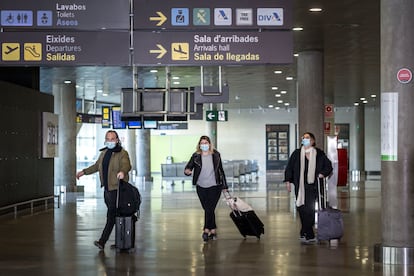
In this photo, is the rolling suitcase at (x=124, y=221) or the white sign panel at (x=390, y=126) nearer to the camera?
the white sign panel at (x=390, y=126)

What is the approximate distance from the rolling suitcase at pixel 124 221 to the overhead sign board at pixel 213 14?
2436 millimetres

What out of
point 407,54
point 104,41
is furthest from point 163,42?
point 407,54

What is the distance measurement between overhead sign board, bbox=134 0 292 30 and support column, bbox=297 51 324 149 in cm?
929

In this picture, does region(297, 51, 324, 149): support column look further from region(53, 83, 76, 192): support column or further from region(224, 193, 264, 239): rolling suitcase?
region(53, 83, 76, 192): support column

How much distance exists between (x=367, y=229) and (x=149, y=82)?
16.0 metres

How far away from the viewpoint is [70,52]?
1096 centimetres

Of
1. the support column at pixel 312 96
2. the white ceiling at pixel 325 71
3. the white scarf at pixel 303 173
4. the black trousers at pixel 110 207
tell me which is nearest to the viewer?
the black trousers at pixel 110 207

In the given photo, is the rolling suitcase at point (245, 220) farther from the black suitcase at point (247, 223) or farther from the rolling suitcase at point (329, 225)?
the rolling suitcase at point (329, 225)

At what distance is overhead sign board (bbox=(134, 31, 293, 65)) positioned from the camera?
35.7ft

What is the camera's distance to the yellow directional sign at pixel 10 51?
1098cm

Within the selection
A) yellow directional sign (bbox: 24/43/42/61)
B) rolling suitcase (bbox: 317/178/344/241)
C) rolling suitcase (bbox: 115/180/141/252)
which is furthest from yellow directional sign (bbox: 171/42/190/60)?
rolling suitcase (bbox: 317/178/344/241)

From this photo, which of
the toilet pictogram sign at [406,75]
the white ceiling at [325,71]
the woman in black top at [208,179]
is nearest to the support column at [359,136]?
the white ceiling at [325,71]

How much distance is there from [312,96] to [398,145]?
1008 centimetres

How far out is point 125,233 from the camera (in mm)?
11586
